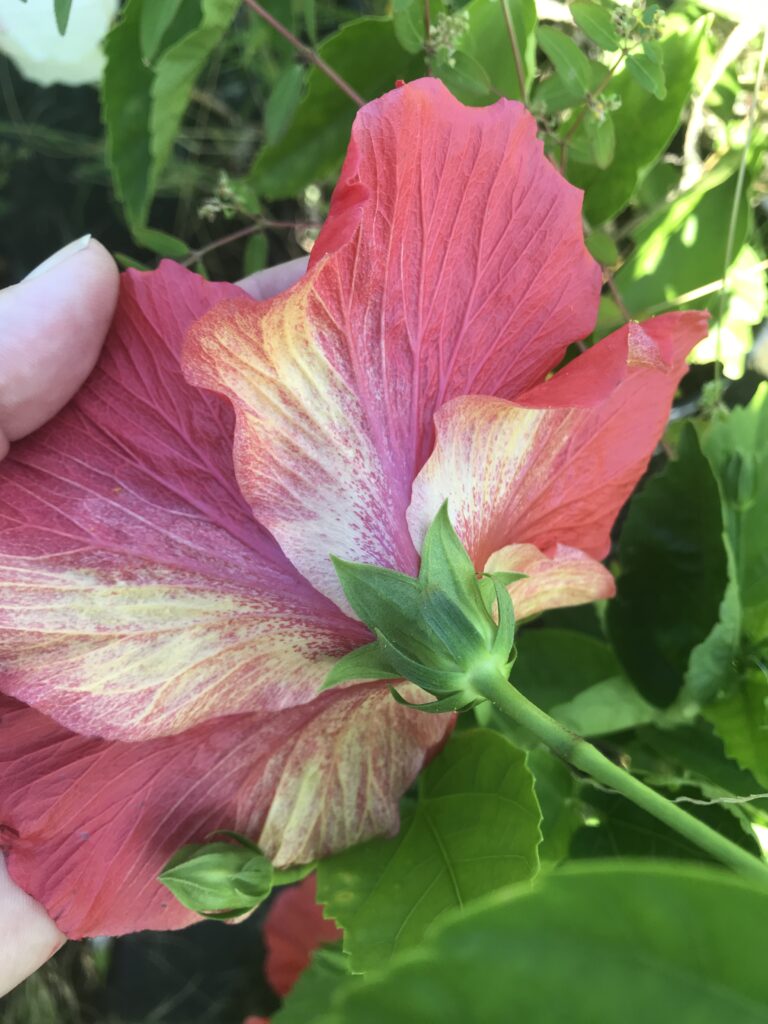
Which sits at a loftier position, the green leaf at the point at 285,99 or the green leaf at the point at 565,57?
the green leaf at the point at 285,99

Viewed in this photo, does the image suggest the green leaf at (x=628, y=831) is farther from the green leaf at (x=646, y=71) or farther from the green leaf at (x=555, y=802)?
the green leaf at (x=646, y=71)

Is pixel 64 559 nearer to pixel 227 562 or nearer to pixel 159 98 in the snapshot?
pixel 227 562

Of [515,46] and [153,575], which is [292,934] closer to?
[153,575]

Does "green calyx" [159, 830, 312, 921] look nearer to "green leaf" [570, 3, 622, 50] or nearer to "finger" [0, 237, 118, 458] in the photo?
"finger" [0, 237, 118, 458]

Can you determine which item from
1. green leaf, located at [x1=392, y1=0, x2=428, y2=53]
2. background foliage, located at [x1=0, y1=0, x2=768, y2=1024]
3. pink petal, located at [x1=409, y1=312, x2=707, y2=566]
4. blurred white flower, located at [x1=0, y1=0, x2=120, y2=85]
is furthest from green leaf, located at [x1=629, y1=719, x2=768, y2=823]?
blurred white flower, located at [x1=0, y1=0, x2=120, y2=85]

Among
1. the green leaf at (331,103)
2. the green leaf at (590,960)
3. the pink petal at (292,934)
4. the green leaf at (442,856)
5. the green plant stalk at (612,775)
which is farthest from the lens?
the pink petal at (292,934)

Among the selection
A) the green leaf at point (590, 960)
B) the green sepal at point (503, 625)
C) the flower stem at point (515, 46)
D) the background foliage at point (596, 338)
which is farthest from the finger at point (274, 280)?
the green leaf at point (590, 960)

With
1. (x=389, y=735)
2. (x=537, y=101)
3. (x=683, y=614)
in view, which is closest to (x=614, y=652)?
(x=683, y=614)
